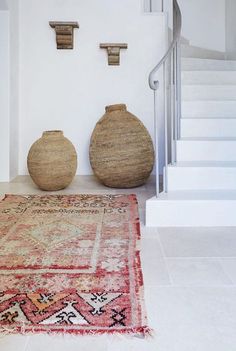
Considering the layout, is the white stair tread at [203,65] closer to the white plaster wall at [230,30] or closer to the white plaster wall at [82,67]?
the white plaster wall at [82,67]

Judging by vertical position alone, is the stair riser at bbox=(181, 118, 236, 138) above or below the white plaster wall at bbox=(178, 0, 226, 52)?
below

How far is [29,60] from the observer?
422 cm

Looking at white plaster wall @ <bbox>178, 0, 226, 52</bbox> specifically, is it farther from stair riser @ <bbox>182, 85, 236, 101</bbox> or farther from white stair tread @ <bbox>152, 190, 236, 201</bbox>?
white stair tread @ <bbox>152, 190, 236, 201</bbox>

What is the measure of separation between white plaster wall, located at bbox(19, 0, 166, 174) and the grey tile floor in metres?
2.28

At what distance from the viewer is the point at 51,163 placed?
136 inches

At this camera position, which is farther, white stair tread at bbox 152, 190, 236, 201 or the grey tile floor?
white stair tread at bbox 152, 190, 236, 201

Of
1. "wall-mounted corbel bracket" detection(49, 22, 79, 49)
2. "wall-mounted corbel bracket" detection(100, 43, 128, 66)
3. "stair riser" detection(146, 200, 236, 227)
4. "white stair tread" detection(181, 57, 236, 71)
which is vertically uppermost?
"wall-mounted corbel bracket" detection(49, 22, 79, 49)

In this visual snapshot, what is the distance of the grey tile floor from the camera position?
1.13 metres

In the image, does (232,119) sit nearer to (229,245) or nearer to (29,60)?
(229,245)

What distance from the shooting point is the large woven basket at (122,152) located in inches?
140

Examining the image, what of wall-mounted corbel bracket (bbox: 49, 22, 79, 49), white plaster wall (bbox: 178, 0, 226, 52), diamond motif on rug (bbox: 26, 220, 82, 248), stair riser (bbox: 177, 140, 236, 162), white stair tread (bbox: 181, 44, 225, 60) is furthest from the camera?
white plaster wall (bbox: 178, 0, 226, 52)

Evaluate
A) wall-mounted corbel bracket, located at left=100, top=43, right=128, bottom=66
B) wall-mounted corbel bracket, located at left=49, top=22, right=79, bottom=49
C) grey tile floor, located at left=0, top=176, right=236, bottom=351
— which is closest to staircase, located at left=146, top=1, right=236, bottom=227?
grey tile floor, located at left=0, top=176, right=236, bottom=351

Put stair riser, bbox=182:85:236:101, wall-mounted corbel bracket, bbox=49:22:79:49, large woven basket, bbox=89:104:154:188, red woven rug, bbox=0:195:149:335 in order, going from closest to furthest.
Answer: red woven rug, bbox=0:195:149:335
large woven basket, bbox=89:104:154:188
stair riser, bbox=182:85:236:101
wall-mounted corbel bracket, bbox=49:22:79:49

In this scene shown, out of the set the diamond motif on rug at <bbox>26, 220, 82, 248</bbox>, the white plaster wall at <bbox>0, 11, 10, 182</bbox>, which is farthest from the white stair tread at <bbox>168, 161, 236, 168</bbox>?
the white plaster wall at <bbox>0, 11, 10, 182</bbox>
